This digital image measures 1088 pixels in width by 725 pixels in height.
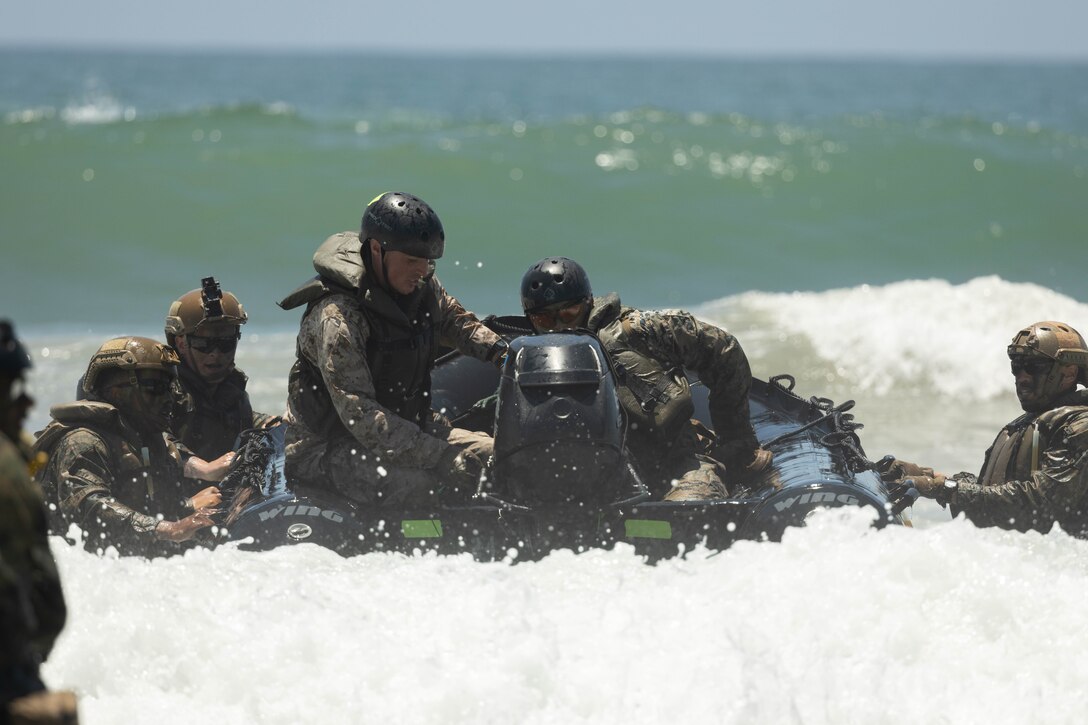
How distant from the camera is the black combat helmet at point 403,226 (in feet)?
20.3

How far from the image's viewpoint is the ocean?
206 inches

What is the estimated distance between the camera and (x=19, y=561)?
289 centimetres

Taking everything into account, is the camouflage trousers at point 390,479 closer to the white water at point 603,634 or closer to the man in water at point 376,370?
the man in water at point 376,370

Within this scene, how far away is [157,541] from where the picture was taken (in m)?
6.43

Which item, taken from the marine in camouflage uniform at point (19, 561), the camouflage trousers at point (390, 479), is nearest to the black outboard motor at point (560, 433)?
the camouflage trousers at point (390, 479)

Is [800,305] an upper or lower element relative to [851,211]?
lower

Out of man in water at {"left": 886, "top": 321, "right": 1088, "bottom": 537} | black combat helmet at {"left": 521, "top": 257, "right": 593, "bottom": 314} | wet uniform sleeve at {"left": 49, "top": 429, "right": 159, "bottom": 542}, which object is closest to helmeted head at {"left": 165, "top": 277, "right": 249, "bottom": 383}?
wet uniform sleeve at {"left": 49, "top": 429, "right": 159, "bottom": 542}

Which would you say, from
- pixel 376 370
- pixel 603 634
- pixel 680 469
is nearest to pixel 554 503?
pixel 603 634

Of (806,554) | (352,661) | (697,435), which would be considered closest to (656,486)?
(697,435)

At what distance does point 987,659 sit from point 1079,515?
1669 mm

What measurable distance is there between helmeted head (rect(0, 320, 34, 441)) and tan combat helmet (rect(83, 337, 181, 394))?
376 cm

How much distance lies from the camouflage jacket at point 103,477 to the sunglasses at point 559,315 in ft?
6.14

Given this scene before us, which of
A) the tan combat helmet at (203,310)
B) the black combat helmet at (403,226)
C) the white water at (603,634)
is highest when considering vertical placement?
the black combat helmet at (403,226)

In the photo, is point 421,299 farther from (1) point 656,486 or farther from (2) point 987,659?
(2) point 987,659
